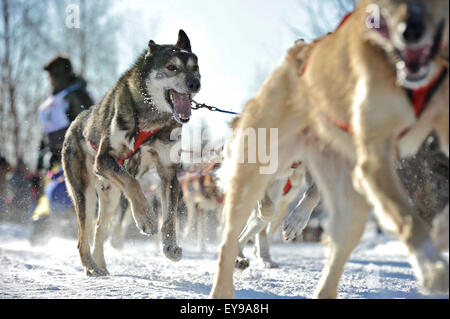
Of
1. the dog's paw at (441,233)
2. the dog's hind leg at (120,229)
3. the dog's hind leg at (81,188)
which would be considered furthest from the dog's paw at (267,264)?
the dog's paw at (441,233)

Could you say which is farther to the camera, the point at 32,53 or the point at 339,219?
the point at 32,53

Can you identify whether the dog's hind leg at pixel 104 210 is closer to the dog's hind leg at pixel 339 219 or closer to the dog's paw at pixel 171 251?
the dog's paw at pixel 171 251

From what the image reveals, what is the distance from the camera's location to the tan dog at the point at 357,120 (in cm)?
204

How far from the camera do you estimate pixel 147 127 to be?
451 cm

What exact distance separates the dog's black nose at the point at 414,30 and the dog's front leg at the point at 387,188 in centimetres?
32

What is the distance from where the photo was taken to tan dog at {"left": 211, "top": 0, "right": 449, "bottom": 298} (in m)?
2.04

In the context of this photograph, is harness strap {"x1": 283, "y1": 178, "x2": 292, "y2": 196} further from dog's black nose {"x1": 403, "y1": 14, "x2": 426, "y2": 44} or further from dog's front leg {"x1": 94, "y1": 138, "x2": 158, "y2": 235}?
dog's black nose {"x1": 403, "y1": 14, "x2": 426, "y2": 44}

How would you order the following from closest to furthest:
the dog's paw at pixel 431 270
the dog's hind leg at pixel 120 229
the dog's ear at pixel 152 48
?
the dog's paw at pixel 431 270
the dog's ear at pixel 152 48
the dog's hind leg at pixel 120 229

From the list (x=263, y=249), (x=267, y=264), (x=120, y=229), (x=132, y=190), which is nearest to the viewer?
(x=132, y=190)

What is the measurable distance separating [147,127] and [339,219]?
A: 2.17 meters

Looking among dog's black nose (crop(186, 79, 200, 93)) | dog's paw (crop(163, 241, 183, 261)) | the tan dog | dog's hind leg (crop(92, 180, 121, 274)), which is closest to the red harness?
dog's black nose (crop(186, 79, 200, 93))

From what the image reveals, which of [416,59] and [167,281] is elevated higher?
[416,59]

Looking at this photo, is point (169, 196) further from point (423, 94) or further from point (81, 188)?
point (423, 94)

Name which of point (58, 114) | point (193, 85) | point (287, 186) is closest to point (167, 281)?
point (193, 85)
